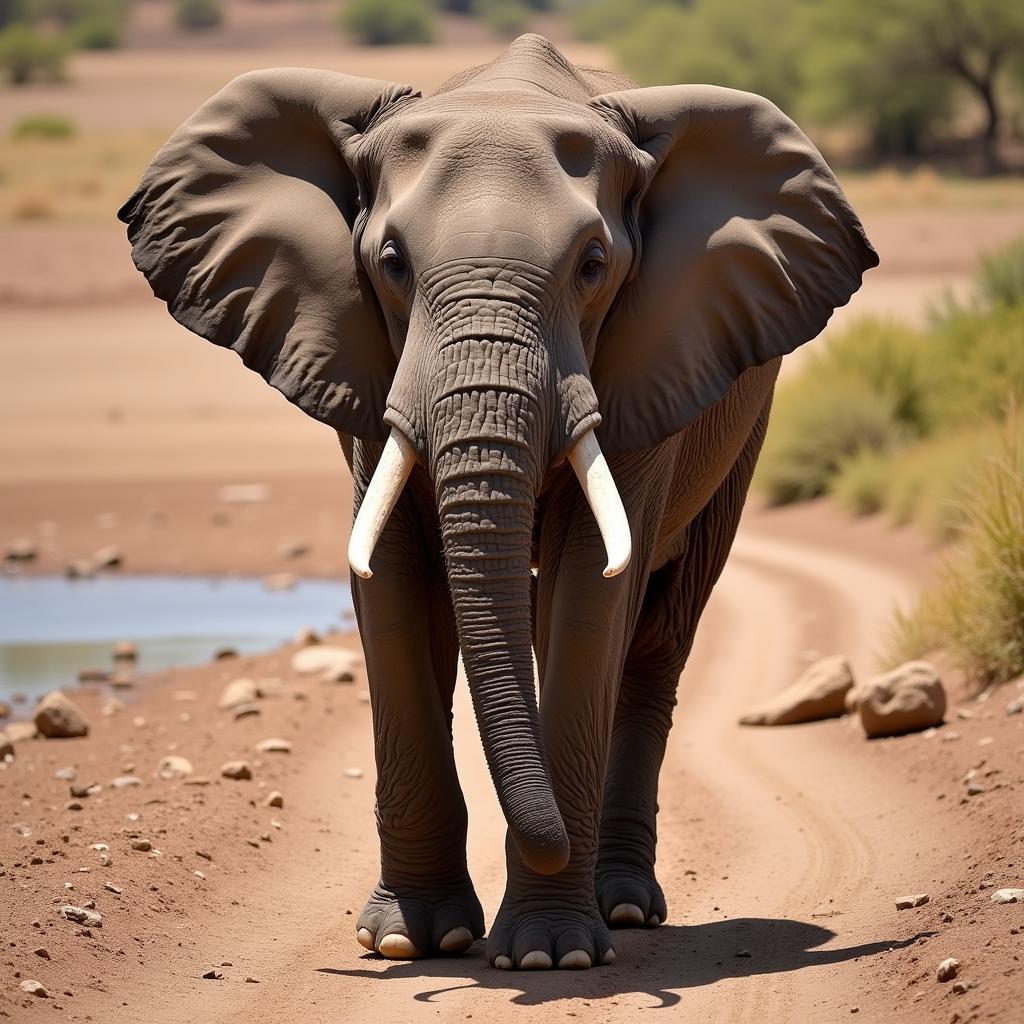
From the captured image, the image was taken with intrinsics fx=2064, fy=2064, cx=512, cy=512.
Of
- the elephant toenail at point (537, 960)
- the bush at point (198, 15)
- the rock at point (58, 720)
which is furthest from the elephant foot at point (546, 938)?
the bush at point (198, 15)

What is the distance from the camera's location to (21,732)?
35.9 ft

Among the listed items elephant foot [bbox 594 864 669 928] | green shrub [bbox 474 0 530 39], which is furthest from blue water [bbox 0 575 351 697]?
green shrub [bbox 474 0 530 39]

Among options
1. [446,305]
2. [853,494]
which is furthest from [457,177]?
[853,494]

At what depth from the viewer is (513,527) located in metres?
5.85

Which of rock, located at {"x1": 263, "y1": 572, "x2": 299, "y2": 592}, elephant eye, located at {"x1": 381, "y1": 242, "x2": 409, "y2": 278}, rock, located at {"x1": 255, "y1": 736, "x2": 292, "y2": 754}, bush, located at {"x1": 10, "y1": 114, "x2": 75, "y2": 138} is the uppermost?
elephant eye, located at {"x1": 381, "y1": 242, "x2": 409, "y2": 278}

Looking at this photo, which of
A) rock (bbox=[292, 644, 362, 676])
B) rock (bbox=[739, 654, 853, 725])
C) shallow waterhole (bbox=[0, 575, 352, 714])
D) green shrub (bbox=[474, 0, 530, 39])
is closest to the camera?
rock (bbox=[739, 654, 853, 725])

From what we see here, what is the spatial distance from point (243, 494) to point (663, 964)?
Answer: 597 inches

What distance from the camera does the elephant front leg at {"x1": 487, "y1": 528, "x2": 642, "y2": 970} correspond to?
20.8ft

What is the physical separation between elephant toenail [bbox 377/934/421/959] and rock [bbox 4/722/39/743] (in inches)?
180

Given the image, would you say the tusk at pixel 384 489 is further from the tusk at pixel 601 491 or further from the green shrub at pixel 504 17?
the green shrub at pixel 504 17

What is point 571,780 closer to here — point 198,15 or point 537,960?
point 537,960

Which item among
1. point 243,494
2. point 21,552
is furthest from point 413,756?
point 243,494

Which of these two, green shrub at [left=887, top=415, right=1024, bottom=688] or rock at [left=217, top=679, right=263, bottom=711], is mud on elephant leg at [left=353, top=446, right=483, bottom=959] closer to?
green shrub at [left=887, top=415, right=1024, bottom=688]

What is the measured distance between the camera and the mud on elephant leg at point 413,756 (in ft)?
21.5
